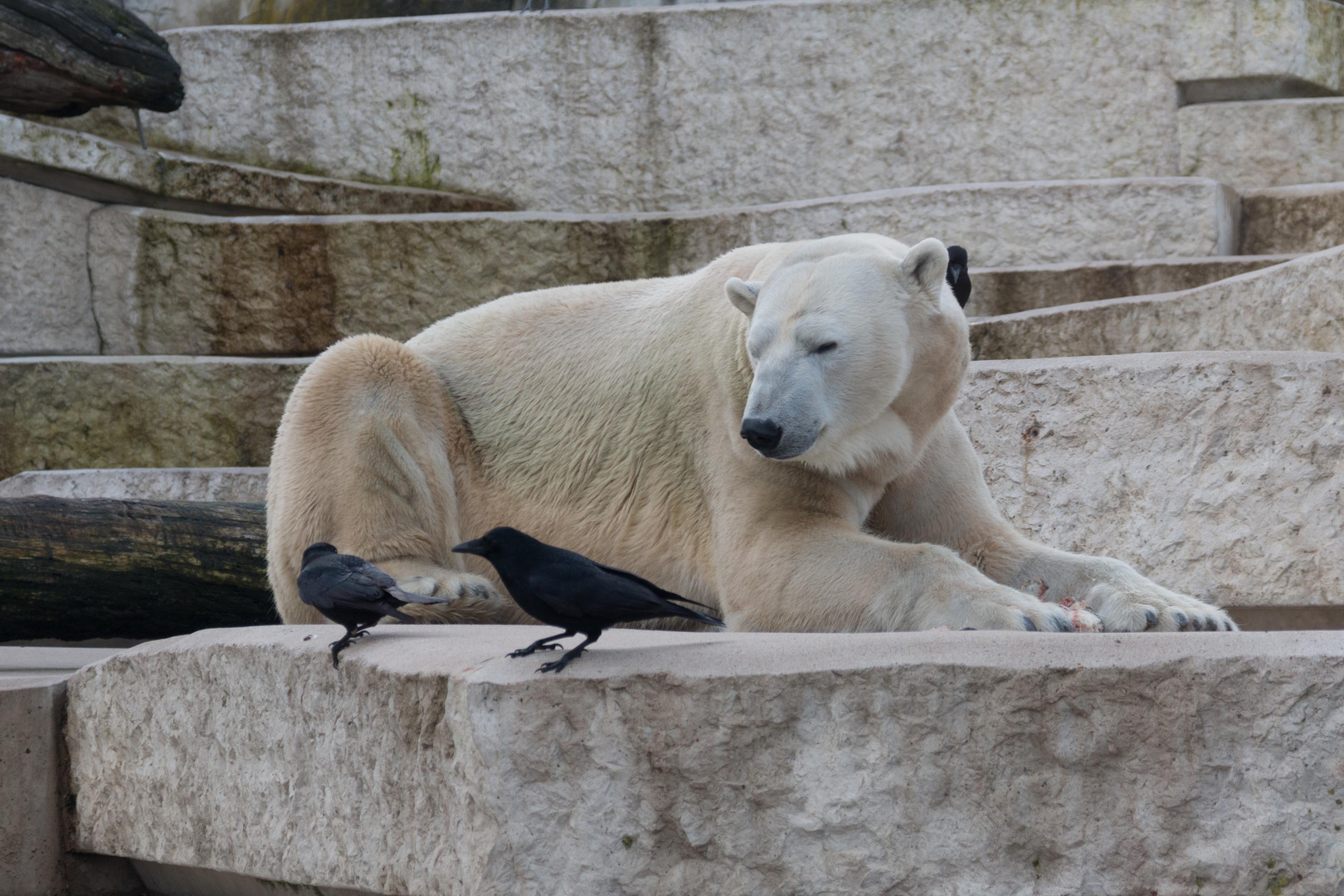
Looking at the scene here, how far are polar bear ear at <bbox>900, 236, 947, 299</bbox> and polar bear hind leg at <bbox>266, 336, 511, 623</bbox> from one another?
4.15 ft

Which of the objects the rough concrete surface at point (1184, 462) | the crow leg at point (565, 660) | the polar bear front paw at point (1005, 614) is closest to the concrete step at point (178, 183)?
the rough concrete surface at point (1184, 462)

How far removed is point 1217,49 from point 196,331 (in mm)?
5877

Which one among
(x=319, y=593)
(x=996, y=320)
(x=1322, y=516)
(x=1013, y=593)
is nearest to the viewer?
(x=319, y=593)

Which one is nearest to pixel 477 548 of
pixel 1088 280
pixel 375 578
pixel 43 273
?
pixel 375 578

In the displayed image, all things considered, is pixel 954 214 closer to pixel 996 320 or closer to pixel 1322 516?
pixel 996 320

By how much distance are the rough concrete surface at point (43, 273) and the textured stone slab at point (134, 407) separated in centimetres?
68

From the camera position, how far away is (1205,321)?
5.17m

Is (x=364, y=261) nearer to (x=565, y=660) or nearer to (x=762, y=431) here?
(x=762, y=431)

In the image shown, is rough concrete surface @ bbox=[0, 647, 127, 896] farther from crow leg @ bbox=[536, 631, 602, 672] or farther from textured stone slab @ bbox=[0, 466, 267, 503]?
textured stone slab @ bbox=[0, 466, 267, 503]

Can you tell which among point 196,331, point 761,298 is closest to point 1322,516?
point 761,298

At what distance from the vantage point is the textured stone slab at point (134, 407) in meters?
6.87

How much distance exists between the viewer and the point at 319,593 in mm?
2363

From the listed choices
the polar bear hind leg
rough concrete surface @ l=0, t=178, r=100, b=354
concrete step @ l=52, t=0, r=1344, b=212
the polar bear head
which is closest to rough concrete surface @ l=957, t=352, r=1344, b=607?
the polar bear head

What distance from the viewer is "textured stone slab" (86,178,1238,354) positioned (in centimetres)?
720
